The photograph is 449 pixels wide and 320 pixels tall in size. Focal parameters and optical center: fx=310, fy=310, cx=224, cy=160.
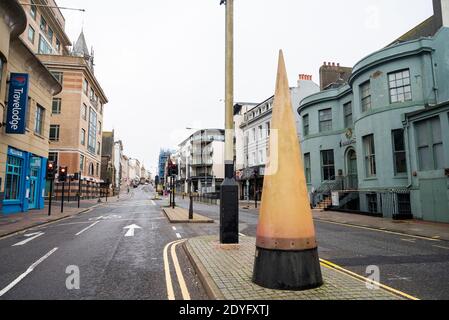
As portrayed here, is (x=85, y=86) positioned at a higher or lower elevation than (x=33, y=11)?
lower

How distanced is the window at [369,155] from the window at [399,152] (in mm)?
1756

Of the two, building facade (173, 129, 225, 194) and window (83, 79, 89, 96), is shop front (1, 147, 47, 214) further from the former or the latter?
building facade (173, 129, 225, 194)

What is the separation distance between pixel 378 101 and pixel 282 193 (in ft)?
60.7

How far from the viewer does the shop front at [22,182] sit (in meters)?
20.9

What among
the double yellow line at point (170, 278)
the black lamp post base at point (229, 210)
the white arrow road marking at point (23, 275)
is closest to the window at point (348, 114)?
the black lamp post base at point (229, 210)

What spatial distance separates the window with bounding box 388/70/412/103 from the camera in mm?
19388

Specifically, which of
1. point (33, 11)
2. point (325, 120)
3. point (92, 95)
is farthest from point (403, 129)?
point (92, 95)

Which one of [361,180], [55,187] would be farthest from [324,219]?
[55,187]

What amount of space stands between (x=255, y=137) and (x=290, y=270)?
41070 millimetres

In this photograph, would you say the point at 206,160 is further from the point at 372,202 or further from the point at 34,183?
the point at 372,202

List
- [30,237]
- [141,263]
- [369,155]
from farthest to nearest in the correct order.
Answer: [369,155], [30,237], [141,263]

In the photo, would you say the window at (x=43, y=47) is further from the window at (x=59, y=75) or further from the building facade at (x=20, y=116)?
the building facade at (x=20, y=116)

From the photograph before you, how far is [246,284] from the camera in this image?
17.0 ft

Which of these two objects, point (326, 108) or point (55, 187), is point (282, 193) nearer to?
point (326, 108)
